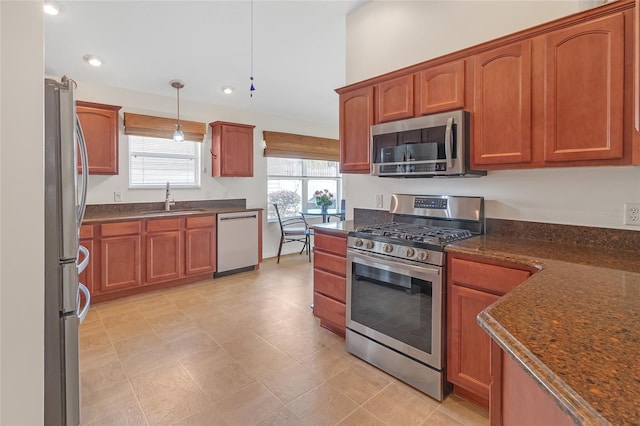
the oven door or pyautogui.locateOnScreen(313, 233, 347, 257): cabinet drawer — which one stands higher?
pyautogui.locateOnScreen(313, 233, 347, 257): cabinet drawer

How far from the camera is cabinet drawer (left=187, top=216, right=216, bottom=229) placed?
4199 millimetres

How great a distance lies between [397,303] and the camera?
2189 millimetres

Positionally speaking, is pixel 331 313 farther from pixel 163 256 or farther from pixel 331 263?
pixel 163 256

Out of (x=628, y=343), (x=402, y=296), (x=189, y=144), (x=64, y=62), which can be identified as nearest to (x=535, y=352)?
(x=628, y=343)

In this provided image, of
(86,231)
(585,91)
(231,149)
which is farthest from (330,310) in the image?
(231,149)

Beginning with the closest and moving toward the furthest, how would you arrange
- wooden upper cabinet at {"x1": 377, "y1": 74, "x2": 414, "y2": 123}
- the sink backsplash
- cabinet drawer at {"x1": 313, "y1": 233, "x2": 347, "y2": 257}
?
wooden upper cabinet at {"x1": 377, "y1": 74, "x2": 414, "y2": 123} → cabinet drawer at {"x1": 313, "y1": 233, "x2": 347, "y2": 257} → the sink backsplash

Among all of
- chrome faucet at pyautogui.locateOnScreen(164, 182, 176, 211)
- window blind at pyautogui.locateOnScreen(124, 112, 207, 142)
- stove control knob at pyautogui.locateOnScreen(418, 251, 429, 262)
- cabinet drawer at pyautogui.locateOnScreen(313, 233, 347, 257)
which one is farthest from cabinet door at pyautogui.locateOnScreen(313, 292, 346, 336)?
window blind at pyautogui.locateOnScreen(124, 112, 207, 142)

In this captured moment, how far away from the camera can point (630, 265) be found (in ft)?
4.83

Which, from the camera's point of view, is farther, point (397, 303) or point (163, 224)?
point (163, 224)

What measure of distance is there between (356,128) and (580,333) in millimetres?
2362

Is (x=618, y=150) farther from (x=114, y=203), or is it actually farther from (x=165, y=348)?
(x=114, y=203)

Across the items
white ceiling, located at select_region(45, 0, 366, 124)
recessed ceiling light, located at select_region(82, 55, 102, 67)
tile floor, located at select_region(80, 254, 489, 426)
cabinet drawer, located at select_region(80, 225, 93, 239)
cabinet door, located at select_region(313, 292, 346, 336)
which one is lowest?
tile floor, located at select_region(80, 254, 489, 426)

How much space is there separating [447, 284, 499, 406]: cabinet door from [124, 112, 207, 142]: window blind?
13.3 feet

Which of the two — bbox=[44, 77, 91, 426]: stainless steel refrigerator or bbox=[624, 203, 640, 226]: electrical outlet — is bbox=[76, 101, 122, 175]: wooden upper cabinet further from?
bbox=[624, 203, 640, 226]: electrical outlet
